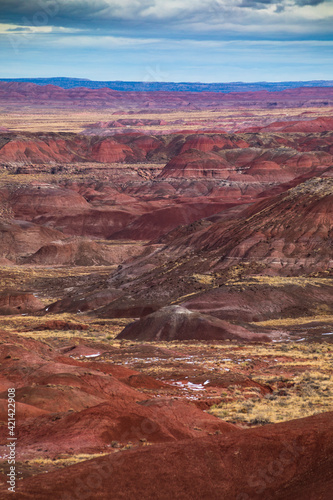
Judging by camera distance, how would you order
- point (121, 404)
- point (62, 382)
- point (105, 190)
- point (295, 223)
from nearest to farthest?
point (121, 404) → point (62, 382) → point (295, 223) → point (105, 190)

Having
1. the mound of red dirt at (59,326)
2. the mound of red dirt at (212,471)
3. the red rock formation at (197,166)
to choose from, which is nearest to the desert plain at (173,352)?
the mound of red dirt at (212,471)

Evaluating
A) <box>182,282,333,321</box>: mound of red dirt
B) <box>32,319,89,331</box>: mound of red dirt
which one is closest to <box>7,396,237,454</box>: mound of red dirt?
<box>182,282,333,321</box>: mound of red dirt

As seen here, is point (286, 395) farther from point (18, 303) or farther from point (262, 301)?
point (18, 303)

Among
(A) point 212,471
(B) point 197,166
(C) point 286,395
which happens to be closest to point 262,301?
(C) point 286,395

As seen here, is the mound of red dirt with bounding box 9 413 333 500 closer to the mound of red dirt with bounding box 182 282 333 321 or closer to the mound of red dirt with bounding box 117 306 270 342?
the mound of red dirt with bounding box 117 306 270 342

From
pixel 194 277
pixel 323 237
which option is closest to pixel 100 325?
pixel 194 277

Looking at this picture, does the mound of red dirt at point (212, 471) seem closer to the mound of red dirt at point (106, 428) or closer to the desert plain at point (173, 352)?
the desert plain at point (173, 352)

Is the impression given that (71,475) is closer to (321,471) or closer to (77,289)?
(321,471)
